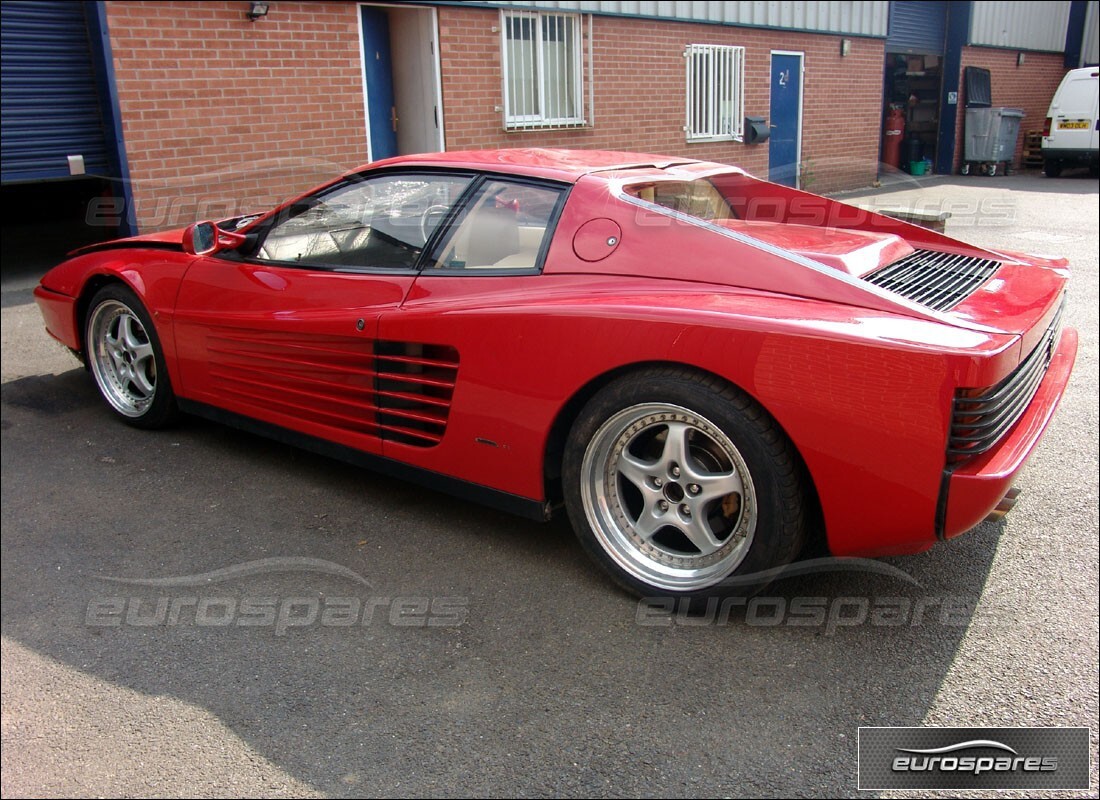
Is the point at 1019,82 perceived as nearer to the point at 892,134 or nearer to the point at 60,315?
the point at 892,134

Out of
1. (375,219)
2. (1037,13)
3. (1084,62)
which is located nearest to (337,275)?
(375,219)

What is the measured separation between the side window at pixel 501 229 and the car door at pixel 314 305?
0.13m

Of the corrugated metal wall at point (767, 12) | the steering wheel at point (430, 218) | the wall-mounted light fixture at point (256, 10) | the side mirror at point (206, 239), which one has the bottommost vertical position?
the side mirror at point (206, 239)

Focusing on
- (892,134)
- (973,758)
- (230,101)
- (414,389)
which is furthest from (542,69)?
(892,134)

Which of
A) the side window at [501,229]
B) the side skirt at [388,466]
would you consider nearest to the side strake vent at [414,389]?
the side skirt at [388,466]

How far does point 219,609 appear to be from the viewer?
9.92 ft

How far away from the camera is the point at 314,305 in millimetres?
3662

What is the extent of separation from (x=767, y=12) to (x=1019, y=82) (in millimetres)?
11737

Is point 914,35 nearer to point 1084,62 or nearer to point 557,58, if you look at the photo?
point 1084,62

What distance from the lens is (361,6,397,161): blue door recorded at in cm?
991

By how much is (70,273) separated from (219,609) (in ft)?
8.41

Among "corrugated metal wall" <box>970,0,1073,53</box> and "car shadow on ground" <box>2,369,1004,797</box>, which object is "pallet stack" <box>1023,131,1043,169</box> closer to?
"corrugated metal wall" <box>970,0,1073,53</box>

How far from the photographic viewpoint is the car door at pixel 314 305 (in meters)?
3.53

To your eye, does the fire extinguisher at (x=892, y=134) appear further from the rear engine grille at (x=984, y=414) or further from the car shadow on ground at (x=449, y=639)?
the rear engine grille at (x=984, y=414)
